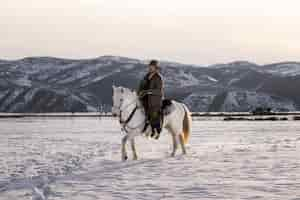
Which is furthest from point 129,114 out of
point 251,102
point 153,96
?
point 251,102

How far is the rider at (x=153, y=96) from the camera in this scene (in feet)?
49.1

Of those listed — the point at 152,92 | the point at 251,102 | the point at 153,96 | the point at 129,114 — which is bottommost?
the point at 129,114

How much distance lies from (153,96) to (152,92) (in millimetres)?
114

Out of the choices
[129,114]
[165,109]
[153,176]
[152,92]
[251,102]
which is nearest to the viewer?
[153,176]

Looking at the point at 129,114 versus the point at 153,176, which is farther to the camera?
the point at 129,114

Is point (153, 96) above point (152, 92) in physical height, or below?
below

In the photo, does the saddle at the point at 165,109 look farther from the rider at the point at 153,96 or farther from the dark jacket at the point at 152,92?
the dark jacket at the point at 152,92

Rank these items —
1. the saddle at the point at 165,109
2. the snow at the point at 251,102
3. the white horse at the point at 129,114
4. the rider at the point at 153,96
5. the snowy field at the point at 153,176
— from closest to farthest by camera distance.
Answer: the snowy field at the point at 153,176, the white horse at the point at 129,114, the rider at the point at 153,96, the saddle at the point at 165,109, the snow at the point at 251,102

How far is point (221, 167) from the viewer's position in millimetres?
12141

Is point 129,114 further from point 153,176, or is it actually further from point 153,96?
point 153,176

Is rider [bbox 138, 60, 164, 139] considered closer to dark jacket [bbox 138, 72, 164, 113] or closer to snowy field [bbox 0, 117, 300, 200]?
dark jacket [bbox 138, 72, 164, 113]

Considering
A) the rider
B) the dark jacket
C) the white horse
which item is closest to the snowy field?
the white horse

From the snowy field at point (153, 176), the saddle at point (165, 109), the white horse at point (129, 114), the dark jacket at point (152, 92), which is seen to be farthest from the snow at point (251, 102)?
the snowy field at point (153, 176)

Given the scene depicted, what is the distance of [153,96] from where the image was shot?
15.1m
